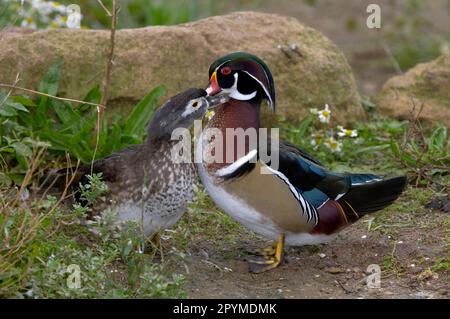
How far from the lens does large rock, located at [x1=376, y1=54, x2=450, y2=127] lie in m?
6.90

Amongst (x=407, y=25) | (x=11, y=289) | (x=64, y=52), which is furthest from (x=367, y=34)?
(x=11, y=289)

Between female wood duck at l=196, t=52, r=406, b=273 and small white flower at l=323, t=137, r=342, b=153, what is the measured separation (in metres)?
1.37

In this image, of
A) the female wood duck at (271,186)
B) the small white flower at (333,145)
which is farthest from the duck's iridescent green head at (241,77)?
the small white flower at (333,145)

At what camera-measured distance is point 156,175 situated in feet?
15.5

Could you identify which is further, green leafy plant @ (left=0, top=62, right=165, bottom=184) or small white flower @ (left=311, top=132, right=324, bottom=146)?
small white flower @ (left=311, top=132, right=324, bottom=146)

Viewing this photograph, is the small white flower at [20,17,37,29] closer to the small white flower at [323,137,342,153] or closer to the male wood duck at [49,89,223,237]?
the small white flower at [323,137,342,153]

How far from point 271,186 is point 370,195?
593 mm

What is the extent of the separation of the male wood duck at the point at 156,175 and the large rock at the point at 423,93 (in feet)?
8.52

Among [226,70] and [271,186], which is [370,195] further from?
[226,70]

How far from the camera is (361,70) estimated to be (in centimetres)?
984

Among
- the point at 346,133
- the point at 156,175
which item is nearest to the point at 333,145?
the point at 346,133

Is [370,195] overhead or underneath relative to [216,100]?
underneath

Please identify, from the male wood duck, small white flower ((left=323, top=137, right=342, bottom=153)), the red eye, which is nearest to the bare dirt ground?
small white flower ((left=323, top=137, right=342, bottom=153))

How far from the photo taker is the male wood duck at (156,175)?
4676mm
